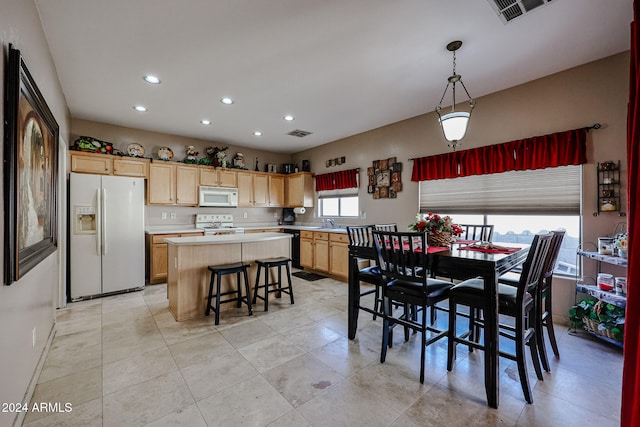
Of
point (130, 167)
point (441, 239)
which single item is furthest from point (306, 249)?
point (441, 239)

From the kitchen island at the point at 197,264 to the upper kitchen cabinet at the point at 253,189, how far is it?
2.54m

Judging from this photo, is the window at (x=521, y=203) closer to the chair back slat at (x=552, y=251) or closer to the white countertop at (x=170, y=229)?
the chair back slat at (x=552, y=251)

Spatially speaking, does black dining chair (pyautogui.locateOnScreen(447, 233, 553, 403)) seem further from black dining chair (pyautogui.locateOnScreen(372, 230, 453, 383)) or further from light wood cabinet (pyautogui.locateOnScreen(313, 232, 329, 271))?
light wood cabinet (pyautogui.locateOnScreen(313, 232, 329, 271))

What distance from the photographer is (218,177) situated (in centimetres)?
560

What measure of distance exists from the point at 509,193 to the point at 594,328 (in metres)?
1.60

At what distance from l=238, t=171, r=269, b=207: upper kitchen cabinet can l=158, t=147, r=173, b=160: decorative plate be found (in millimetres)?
1330

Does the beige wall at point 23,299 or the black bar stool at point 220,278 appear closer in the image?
the beige wall at point 23,299

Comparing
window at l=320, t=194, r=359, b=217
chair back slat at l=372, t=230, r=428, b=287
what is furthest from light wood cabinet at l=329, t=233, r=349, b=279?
chair back slat at l=372, t=230, r=428, b=287

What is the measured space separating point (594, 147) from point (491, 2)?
6.48ft

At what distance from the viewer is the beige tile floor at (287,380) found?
1.69 meters

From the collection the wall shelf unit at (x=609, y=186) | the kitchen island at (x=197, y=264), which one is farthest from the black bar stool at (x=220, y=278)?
the wall shelf unit at (x=609, y=186)

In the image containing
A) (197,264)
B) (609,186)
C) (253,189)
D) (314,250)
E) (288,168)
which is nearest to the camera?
(609,186)

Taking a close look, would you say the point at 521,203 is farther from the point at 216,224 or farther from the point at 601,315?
the point at 216,224

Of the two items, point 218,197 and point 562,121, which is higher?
point 562,121
